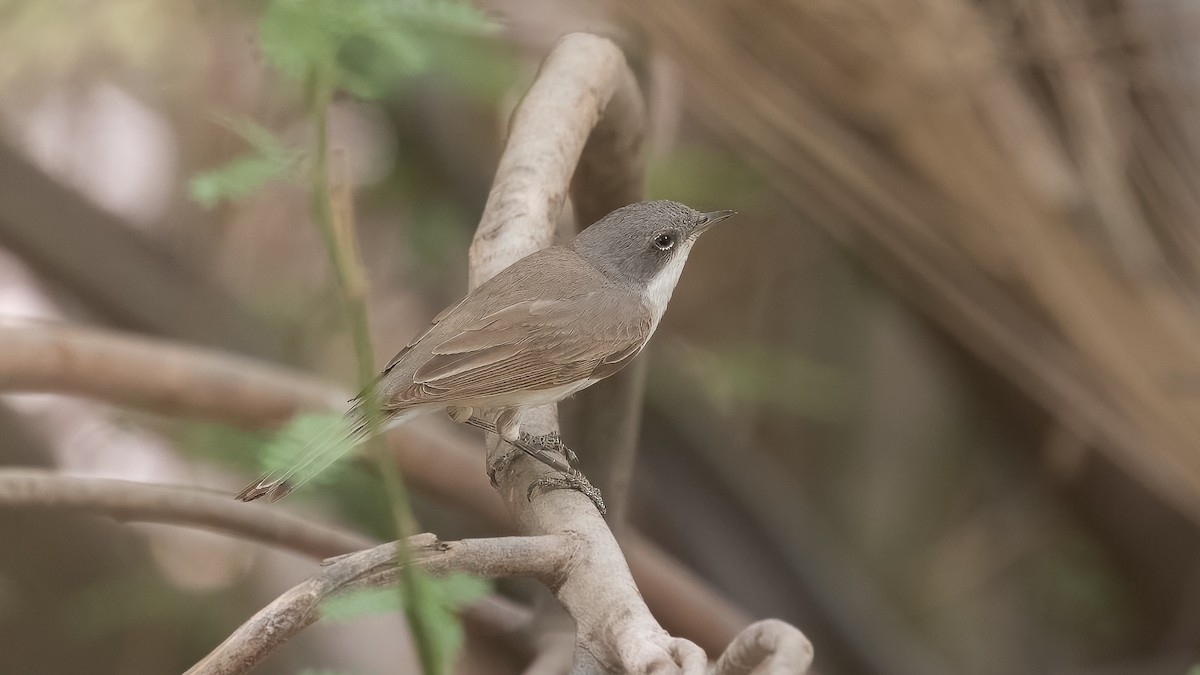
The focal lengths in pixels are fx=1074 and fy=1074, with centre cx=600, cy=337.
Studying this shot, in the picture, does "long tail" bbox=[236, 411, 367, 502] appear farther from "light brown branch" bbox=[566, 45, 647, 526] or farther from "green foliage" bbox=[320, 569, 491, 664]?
"light brown branch" bbox=[566, 45, 647, 526]

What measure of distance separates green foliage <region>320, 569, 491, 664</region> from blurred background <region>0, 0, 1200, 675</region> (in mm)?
1506

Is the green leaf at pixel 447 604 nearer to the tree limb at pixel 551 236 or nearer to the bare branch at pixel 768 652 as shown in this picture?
the tree limb at pixel 551 236

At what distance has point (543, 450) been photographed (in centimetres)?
216

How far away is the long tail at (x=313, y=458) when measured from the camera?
1.70 m

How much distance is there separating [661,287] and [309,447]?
4.07 ft

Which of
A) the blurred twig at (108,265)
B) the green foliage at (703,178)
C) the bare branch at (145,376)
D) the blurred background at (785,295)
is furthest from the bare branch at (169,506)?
the green foliage at (703,178)

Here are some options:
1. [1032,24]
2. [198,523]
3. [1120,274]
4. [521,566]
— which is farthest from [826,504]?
[521,566]

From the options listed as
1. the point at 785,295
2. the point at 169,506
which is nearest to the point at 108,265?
the point at 169,506

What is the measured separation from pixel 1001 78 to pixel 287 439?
7.97ft

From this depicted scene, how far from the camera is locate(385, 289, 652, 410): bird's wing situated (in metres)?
2.17

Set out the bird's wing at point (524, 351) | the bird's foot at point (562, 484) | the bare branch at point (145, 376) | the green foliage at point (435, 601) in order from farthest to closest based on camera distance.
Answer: the bare branch at point (145, 376) → the bird's wing at point (524, 351) → the bird's foot at point (562, 484) → the green foliage at point (435, 601)

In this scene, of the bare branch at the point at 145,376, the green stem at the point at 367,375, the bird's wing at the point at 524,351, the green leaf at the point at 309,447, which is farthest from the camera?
the bare branch at the point at 145,376

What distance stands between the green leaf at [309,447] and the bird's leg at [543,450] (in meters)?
0.38

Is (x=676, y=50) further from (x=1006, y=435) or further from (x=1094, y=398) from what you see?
(x=1006, y=435)
